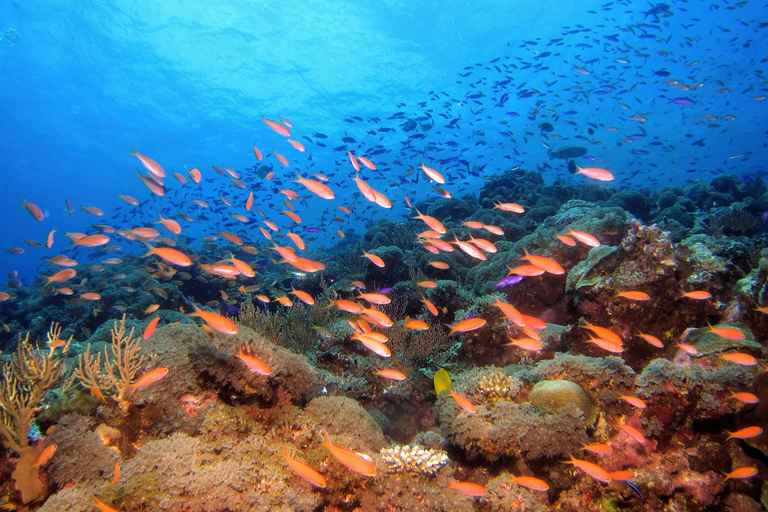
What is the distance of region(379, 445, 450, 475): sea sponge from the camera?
3.33 meters

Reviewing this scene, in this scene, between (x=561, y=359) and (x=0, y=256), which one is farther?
(x=0, y=256)

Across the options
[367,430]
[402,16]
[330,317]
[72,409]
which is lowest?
[330,317]

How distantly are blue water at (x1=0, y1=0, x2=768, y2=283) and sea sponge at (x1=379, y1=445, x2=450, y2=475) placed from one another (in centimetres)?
1983

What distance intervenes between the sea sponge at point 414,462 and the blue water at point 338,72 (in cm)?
1983

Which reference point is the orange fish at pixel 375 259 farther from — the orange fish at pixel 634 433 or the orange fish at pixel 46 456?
the orange fish at pixel 46 456

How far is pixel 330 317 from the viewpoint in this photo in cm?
752

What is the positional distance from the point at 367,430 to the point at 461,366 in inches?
108

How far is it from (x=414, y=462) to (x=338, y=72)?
128 feet

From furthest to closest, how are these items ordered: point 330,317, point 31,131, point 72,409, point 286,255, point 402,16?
point 31,131, point 402,16, point 330,317, point 286,255, point 72,409

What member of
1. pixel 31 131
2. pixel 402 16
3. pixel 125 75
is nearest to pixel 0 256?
pixel 31 131

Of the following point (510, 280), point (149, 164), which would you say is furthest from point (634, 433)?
point (149, 164)

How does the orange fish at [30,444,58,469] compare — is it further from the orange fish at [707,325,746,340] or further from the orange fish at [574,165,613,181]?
the orange fish at [574,165,613,181]

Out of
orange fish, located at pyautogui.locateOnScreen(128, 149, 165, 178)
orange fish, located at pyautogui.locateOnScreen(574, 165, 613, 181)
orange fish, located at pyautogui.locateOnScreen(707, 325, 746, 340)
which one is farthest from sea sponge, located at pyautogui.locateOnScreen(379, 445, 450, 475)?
orange fish, located at pyautogui.locateOnScreen(128, 149, 165, 178)

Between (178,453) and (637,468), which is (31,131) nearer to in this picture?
(178,453)
